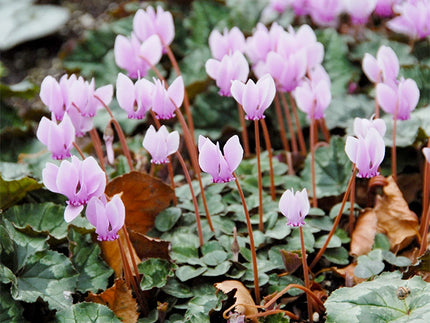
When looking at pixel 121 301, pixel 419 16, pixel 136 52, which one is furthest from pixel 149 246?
pixel 419 16

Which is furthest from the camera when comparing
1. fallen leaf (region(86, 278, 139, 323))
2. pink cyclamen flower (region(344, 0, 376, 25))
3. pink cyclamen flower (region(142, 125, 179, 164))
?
pink cyclamen flower (region(344, 0, 376, 25))

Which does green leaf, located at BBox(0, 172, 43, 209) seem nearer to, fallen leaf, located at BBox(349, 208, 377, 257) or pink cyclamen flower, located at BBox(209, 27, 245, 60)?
pink cyclamen flower, located at BBox(209, 27, 245, 60)

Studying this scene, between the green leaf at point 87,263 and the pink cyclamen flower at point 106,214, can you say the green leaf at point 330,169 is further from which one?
the pink cyclamen flower at point 106,214

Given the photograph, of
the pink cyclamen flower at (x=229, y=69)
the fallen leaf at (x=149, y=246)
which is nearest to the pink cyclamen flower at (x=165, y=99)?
the pink cyclamen flower at (x=229, y=69)

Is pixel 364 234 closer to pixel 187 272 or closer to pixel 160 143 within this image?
pixel 187 272

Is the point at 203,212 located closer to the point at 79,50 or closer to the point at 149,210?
the point at 149,210

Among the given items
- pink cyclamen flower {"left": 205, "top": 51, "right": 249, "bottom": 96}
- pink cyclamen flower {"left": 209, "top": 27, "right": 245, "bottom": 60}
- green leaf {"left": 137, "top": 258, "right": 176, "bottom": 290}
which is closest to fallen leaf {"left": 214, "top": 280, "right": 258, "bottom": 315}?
green leaf {"left": 137, "top": 258, "right": 176, "bottom": 290}
